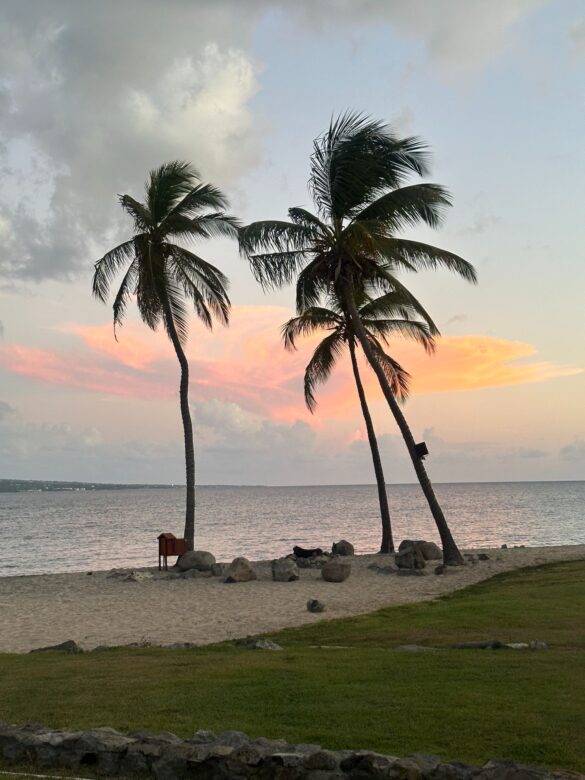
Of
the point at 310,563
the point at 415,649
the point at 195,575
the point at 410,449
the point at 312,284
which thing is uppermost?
the point at 312,284

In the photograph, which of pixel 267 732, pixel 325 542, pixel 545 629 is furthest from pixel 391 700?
pixel 325 542

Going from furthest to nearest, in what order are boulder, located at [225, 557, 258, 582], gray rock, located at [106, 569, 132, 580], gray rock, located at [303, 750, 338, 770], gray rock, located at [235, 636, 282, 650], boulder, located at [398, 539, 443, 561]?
boulder, located at [398, 539, 443, 561] → gray rock, located at [106, 569, 132, 580] → boulder, located at [225, 557, 258, 582] → gray rock, located at [235, 636, 282, 650] → gray rock, located at [303, 750, 338, 770]

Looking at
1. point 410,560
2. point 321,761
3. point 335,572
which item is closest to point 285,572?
point 335,572

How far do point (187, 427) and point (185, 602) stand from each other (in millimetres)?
9336

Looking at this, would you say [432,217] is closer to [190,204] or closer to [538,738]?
[190,204]

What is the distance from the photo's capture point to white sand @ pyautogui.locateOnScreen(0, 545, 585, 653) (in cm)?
1361

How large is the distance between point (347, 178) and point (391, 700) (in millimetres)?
18052

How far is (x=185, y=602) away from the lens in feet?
57.5

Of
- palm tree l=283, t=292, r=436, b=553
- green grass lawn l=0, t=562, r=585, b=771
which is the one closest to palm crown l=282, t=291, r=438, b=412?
palm tree l=283, t=292, r=436, b=553

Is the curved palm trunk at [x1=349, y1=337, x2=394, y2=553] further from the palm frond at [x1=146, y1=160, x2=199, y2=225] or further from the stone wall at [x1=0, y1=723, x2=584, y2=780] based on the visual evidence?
the stone wall at [x1=0, y1=723, x2=584, y2=780]

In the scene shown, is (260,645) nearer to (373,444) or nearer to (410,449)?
(410,449)

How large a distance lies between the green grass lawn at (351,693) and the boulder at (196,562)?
12.3 m

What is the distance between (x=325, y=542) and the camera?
49406 millimetres

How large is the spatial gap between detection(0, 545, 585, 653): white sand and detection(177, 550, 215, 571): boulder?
3.94ft
